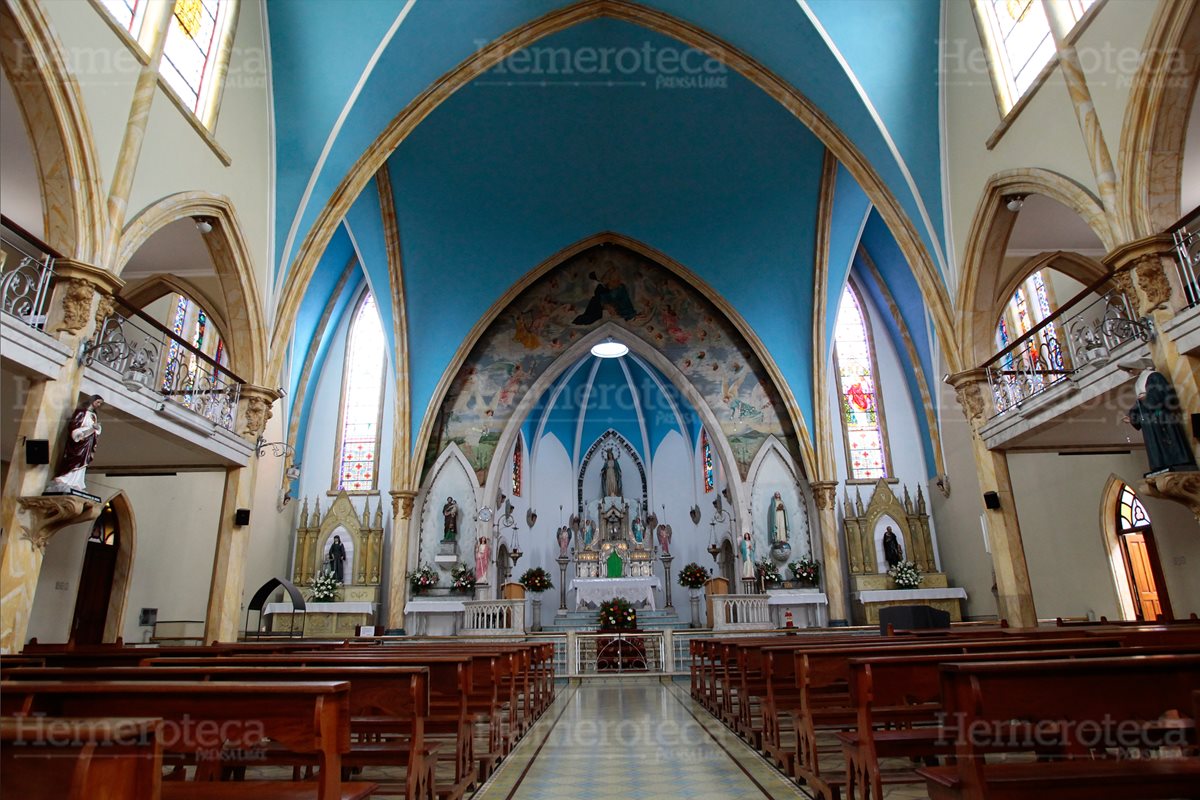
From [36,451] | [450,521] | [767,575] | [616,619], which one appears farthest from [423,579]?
[36,451]

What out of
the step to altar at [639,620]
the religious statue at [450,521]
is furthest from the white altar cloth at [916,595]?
the religious statue at [450,521]

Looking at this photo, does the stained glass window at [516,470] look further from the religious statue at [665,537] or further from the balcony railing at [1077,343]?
the balcony railing at [1077,343]

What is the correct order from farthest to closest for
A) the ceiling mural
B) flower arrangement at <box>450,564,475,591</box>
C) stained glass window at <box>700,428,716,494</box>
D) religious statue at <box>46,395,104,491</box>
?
stained glass window at <box>700,428,716,494</box> → the ceiling mural → flower arrangement at <box>450,564,475,591</box> → religious statue at <box>46,395,104,491</box>

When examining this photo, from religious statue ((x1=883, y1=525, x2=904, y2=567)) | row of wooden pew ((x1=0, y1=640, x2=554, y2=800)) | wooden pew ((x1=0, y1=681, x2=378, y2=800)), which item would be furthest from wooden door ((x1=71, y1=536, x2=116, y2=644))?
religious statue ((x1=883, y1=525, x2=904, y2=567))

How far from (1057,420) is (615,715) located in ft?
23.0

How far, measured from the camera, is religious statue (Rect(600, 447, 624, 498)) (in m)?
26.5

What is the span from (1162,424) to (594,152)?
43.1ft

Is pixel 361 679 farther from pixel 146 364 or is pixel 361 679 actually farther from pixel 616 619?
pixel 616 619

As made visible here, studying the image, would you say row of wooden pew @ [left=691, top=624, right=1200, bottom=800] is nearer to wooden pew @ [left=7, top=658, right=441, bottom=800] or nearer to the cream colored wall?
wooden pew @ [left=7, top=658, right=441, bottom=800]

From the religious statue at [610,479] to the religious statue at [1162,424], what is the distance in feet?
65.3

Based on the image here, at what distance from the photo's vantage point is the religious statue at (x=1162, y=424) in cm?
695

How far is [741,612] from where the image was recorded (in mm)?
16281

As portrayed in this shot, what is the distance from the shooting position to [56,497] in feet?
22.9

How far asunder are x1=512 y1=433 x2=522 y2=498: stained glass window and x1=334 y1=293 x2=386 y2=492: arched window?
5472 mm
